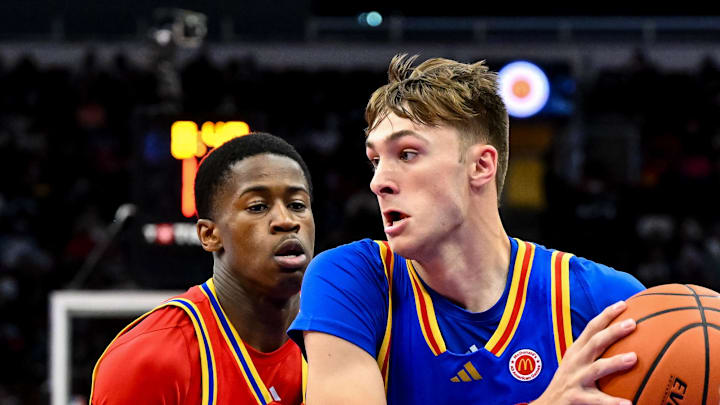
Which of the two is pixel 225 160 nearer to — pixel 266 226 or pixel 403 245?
pixel 266 226

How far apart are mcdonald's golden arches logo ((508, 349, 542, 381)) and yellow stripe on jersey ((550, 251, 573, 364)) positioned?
0.20ft

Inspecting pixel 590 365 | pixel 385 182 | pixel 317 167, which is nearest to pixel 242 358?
pixel 385 182

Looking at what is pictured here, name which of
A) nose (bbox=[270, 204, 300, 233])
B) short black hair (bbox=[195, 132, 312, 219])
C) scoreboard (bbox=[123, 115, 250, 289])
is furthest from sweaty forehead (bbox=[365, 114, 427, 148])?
scoreboard (bbox=[123, 115, 250, 289])

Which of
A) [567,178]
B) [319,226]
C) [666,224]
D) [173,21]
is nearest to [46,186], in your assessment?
[319,226]

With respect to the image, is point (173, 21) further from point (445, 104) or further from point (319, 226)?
point (445, 104)

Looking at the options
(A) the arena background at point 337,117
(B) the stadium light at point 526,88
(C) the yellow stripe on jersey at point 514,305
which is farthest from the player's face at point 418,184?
(B) the stadium light at point 526,88

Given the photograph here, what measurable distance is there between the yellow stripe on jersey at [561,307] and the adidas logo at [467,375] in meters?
0.21

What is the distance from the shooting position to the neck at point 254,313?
3008 mm

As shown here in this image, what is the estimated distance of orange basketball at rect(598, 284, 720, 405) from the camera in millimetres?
2025

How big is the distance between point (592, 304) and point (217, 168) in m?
1.46

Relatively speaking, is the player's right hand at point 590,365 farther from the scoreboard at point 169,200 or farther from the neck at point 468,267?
the scoreboard at point 169,200

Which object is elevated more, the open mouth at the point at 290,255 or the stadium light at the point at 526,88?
the stadium light at the point at 526,88

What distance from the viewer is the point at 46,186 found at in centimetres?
1142

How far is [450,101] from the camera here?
2.31 metres
